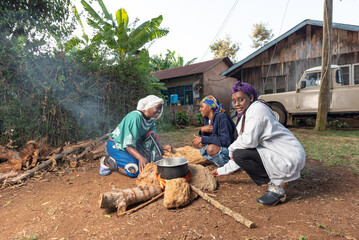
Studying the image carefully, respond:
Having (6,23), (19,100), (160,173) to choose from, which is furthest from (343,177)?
(6,23)

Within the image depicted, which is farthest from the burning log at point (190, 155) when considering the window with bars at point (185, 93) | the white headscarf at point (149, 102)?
the window with bars at point (185, 93)

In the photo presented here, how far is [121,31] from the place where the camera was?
8.30 meters

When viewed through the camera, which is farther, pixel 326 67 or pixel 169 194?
pixel 326 67

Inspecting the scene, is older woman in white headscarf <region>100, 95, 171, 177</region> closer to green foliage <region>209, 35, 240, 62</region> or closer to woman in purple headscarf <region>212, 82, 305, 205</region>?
woman in purple headscarf <region>212, 82, 305, 205</region>

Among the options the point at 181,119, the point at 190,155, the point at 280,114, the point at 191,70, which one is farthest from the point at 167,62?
the point at 190,155

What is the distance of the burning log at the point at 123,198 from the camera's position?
2.21 metres

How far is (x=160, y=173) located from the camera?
2600 millimetres

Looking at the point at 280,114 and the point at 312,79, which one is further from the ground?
the point at 312,79

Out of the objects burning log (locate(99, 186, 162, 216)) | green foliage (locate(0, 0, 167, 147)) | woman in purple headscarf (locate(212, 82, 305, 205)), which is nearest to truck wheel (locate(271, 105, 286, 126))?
green foliage (locate(0, 0, 167, 147))

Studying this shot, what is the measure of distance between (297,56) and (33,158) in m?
11.2

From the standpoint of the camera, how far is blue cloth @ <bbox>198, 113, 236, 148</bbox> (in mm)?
3230

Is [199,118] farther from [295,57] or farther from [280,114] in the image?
[295,57]

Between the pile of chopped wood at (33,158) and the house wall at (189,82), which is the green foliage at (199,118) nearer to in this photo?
the house wall at (189,82)

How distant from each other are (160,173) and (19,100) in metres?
4.30
